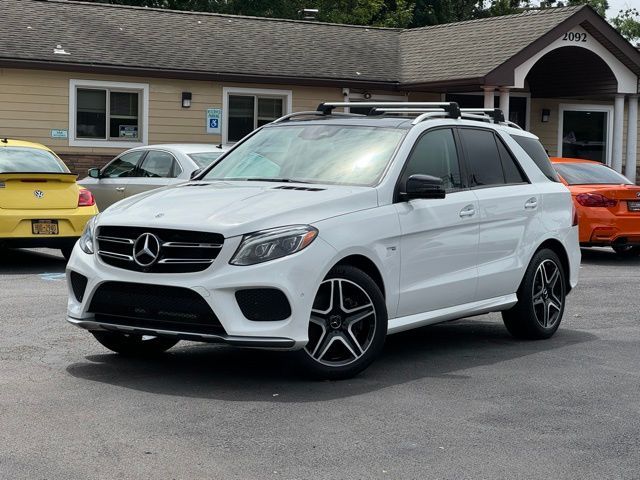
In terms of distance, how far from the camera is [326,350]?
7148 millimetres

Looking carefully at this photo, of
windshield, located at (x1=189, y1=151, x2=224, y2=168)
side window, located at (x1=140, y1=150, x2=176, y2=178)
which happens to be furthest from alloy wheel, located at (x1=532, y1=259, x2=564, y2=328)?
side window, located at (x1=140, y1=150, x2=176, y2=178)

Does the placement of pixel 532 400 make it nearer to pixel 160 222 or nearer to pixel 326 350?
pixel 326 350

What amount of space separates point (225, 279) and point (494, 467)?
2.07 metres

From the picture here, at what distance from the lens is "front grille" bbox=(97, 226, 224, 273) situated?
6.84 metres

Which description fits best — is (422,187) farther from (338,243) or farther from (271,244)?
(271,244)

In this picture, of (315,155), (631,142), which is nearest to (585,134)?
(631,142)

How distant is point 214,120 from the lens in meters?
24.8

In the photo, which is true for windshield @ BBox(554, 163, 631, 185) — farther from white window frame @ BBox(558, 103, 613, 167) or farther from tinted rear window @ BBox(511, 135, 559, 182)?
white window frame @ BBox(558, 103, 613, 167)

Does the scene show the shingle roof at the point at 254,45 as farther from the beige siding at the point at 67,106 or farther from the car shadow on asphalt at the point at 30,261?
the car shadow on asphalt at the point at 30,261

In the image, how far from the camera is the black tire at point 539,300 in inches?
356

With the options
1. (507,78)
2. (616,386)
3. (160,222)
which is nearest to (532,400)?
(616,386)

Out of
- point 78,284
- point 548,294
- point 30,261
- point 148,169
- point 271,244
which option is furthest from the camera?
point 148,169

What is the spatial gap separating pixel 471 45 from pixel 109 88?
8312 mm

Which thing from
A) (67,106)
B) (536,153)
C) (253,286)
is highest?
(67,106)
